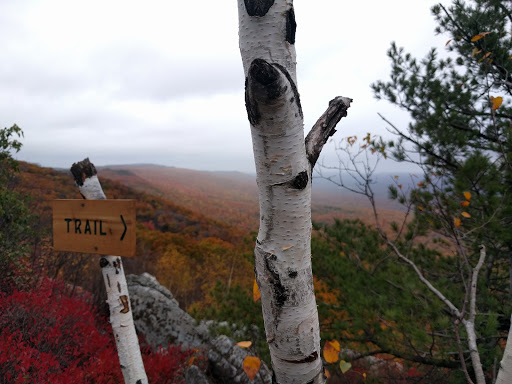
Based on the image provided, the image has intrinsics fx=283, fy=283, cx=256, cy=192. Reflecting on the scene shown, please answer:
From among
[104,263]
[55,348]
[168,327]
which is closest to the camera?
[104,263]

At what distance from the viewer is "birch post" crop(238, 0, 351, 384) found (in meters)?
0.70

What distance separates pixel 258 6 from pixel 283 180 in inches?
17.0

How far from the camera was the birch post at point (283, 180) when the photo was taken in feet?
2.29

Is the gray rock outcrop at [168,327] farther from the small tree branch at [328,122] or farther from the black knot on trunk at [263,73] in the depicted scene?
the black knot on trunk at [263,73]

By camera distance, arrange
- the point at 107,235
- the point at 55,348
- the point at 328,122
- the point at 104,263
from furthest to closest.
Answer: the point at 55,348, the point at 104,263, the point at 107,235, the point at 328,122

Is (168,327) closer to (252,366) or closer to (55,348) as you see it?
(55,348)

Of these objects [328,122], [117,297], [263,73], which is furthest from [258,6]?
[117,297]

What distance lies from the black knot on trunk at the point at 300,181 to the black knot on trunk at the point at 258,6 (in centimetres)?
41

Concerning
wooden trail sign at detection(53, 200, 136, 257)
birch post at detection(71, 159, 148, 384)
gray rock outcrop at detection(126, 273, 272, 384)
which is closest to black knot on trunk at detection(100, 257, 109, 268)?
birch post at detection(71, 159, 148, 384)

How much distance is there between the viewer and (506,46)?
2.80 meters

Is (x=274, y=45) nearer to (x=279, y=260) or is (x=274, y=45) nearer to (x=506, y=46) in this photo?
(x=279, y=260)

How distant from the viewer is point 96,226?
5.05 feet

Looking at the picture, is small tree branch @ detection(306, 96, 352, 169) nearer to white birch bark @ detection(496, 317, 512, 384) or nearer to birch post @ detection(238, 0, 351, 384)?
birch post @ detection(238, 0, 351, 384)

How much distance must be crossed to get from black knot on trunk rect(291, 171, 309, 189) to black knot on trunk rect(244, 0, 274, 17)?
1.35ft
